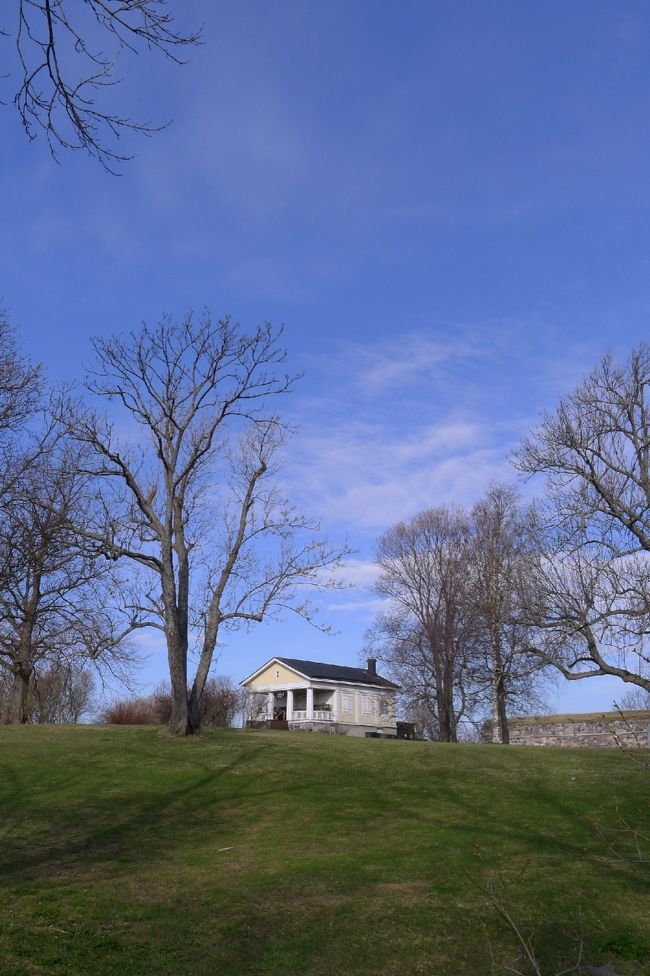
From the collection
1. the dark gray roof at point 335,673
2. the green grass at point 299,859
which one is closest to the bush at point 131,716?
the dark gray roof at point 335,673

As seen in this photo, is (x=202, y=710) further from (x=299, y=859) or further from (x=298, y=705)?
(x=299, y=859)

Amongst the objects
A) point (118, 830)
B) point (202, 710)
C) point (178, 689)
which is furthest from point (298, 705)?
point (118, 830)

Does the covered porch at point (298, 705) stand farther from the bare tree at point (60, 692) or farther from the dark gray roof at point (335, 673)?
the bare tree at point (60, 692)

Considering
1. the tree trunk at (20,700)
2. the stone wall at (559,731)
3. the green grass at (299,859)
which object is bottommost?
the green grass at (299,859)

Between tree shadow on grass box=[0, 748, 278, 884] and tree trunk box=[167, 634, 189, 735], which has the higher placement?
tree trunk box=[167, 634, 189, 735]

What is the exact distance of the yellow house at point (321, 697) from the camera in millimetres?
51750

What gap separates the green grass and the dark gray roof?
1406 inches

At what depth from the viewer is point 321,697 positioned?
180ft

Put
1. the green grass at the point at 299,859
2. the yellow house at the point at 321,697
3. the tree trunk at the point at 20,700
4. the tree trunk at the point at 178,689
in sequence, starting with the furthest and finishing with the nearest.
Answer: the yellow house at the point at 321,697, the tree trunk at the point at 20,700, the tree trunk at the point at 178,689, the green grass at the point at 299,859

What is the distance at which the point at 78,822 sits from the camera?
11.6 metres

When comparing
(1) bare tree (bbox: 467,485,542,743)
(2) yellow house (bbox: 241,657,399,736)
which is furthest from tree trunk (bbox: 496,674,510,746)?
(2) yellow house (bbox: 241,657,399,736)

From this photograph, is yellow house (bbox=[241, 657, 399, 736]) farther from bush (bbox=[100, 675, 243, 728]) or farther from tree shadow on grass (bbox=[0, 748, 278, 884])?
tree shadow on grass (bbox=[0, 748, 278, 884])

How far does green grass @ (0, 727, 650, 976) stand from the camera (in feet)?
21.9

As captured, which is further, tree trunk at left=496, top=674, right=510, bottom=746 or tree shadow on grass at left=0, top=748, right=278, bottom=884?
tree trunk at left=496, top=674, right=510, bottom=746
